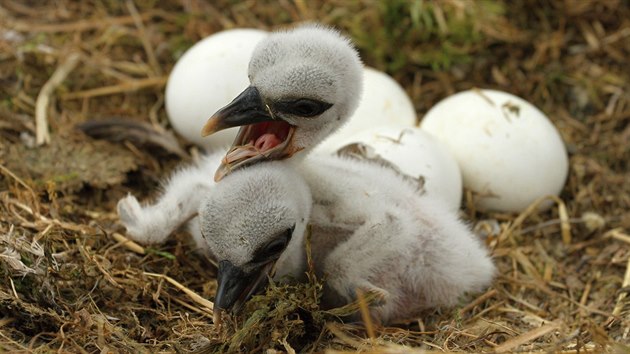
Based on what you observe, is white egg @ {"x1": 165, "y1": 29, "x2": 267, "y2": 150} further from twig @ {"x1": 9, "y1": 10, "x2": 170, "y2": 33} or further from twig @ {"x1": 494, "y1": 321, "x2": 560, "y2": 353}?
twig @ {"x1": 494, "y1": 321, "x2": 560, "y2": 353}

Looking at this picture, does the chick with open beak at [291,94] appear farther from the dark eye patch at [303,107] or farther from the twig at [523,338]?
the twig at [523,338]

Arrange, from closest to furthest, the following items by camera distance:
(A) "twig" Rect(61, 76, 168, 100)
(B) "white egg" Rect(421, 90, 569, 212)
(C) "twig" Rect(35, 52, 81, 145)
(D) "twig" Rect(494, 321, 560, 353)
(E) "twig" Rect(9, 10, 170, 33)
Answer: (D) "twig" Rect(494, 321, 560, 353) < (B) "white egg" Rect(421, 90, 569, 212) < (C) "twig" Rect(35, 52, 81, 145) < (A) "twig" Rect(61, 76, 168, 100) < (E) "twig" Rect(9, 10, 170, 33)

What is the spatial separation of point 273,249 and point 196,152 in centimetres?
123

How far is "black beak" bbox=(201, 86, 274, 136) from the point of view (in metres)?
2.21

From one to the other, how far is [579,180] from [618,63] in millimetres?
835

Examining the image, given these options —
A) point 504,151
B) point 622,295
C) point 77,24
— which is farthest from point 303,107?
point 77,24

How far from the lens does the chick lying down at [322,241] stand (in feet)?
6.82

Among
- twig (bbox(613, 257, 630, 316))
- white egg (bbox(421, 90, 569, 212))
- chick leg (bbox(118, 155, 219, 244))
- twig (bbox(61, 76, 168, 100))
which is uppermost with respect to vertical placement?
chick leg (bbox(118, 155, 219, 244))

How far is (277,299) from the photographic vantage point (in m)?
2.15

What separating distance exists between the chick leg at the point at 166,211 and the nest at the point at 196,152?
77 millimetres

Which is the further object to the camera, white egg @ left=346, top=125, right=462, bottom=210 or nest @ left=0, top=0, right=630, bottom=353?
white egg @ left=346, top=125, right=462, bottom=210

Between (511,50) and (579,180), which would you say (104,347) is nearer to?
(579,180)

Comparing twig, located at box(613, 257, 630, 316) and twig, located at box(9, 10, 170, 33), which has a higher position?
twig, located at box(9, 10, 170, 33)

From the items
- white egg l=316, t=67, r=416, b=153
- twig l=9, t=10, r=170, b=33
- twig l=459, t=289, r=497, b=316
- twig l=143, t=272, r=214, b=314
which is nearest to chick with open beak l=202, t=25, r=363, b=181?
twig l=143, t=272, r=214, b=314
